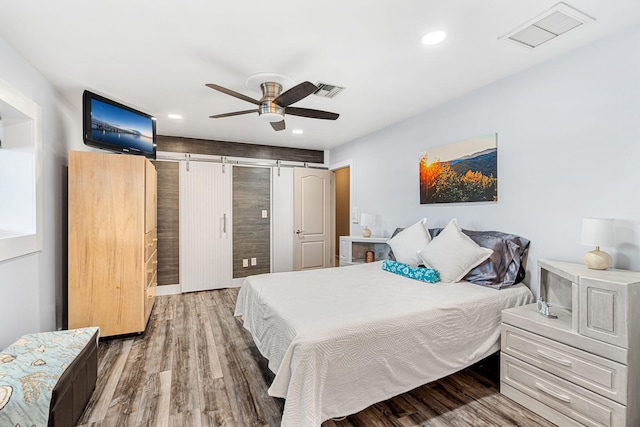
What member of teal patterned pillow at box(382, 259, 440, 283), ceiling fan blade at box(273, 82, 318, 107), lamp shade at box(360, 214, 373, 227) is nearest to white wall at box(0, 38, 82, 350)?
ceiling fan blade at box(273, 82, 318, 107)

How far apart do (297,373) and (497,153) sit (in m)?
2.58

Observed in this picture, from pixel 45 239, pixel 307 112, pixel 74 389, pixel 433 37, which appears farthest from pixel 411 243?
pixel 45 239

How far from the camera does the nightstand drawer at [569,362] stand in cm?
159

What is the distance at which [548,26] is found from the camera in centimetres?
192

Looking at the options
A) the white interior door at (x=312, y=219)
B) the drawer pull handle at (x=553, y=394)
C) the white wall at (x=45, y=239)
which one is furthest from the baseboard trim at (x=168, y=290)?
the drawer pull handle at (x=553, y=394)

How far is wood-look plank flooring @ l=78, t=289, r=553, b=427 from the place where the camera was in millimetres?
1843

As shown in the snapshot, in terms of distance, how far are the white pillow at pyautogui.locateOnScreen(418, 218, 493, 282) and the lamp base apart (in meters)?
0.68

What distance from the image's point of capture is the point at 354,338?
166cm

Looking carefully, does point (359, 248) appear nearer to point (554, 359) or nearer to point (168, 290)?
point (554, 359)

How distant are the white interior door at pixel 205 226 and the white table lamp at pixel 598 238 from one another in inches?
178

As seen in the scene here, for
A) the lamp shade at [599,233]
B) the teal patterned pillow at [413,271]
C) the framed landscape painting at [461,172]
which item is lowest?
the teal patterned pillow at [413,271]

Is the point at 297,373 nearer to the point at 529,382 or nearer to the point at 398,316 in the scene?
the point at 398,316

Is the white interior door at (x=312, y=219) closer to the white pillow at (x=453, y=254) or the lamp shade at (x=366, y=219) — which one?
the lamp shade at (x=366, y=219)

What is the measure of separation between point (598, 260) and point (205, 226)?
15.4ft
